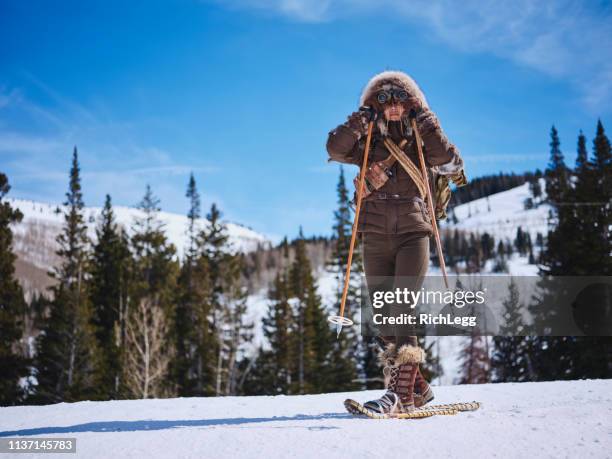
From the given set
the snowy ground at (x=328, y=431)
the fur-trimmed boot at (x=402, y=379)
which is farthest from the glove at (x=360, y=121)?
the snowy ground at (x=328, y=431)

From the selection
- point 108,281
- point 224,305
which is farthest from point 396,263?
point 108,281

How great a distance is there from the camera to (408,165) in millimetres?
3947

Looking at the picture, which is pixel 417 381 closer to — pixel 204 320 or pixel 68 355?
pixel 68 355

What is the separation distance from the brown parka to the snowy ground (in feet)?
4.85

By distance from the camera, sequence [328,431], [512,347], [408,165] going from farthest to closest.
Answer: [512,347], [408,165], [328,431]

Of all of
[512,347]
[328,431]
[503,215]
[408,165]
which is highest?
[503,215]

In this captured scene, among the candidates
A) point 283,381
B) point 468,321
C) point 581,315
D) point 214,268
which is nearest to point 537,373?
point 581,315

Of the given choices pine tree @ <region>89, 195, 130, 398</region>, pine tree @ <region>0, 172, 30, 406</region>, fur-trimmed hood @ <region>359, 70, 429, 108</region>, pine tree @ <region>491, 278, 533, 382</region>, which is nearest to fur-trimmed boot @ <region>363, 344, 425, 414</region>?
fur-trimmed hood @ <region>359, 70, 429, 108</region>

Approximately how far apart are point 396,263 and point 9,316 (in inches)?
882

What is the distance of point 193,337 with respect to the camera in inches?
1329

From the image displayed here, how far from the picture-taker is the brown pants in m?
3.90

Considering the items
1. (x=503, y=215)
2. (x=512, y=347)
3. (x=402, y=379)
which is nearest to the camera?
(x=402, y=379)

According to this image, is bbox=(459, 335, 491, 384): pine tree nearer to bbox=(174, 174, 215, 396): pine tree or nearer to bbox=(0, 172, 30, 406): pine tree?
bbox=(174, 174, 215, 396): pine tree

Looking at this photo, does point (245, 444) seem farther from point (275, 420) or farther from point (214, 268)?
point (214, 268)
